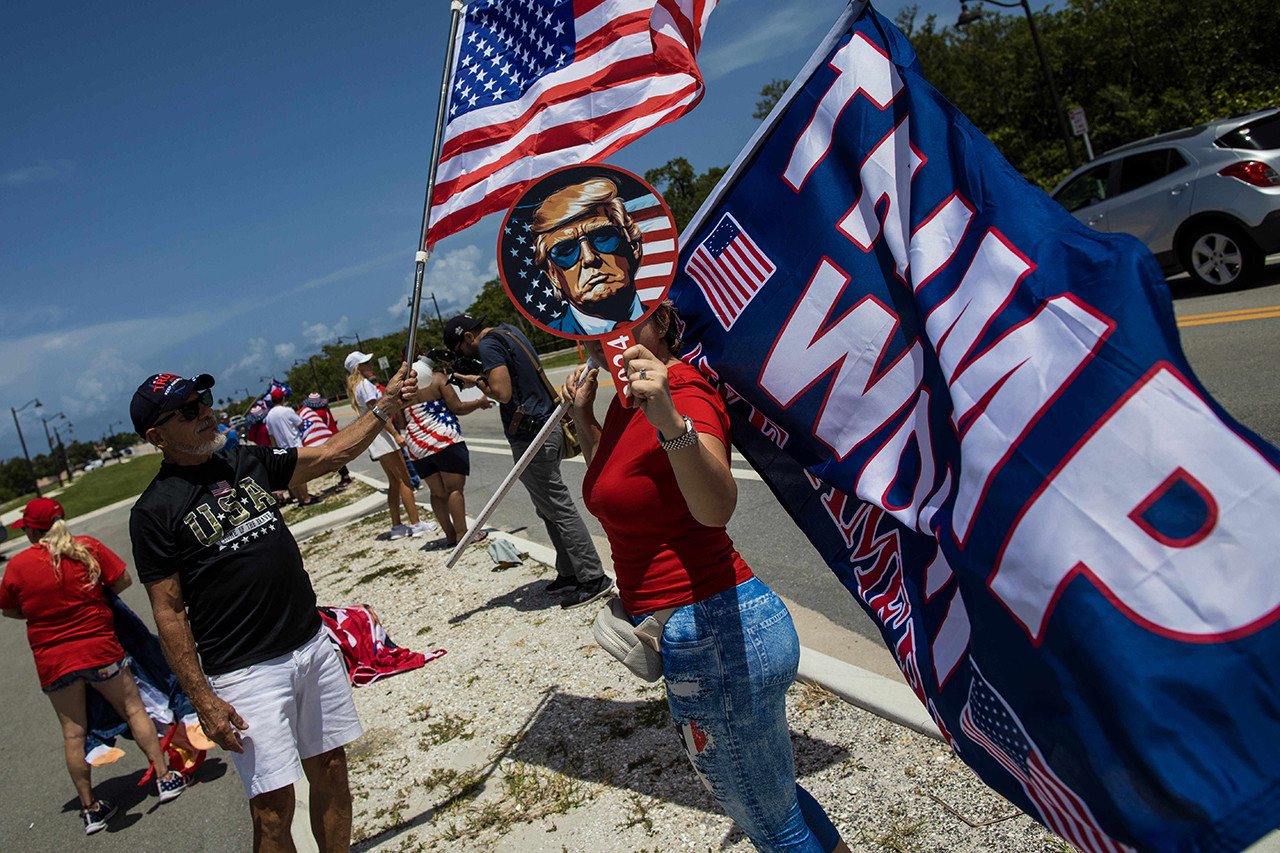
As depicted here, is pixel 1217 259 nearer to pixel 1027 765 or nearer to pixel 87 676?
pixel 1027 765

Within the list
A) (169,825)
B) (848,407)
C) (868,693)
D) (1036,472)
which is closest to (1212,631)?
(1036,472)

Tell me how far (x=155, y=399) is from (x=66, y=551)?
8.16 feet

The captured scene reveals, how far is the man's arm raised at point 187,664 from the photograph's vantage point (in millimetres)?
2926

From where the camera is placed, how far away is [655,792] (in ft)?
11.2

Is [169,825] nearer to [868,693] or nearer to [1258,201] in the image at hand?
[868,693]

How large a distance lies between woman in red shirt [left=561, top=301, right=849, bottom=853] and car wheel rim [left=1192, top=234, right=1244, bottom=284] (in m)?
11.0

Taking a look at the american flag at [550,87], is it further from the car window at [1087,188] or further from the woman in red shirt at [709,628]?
the car window at [1087,188]

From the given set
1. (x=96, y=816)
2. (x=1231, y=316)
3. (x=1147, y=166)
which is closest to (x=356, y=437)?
(x=96, y=816)

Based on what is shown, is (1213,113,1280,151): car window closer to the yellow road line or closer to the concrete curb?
the yellow road line

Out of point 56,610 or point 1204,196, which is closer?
point 56,610

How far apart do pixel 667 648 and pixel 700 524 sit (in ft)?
1.17

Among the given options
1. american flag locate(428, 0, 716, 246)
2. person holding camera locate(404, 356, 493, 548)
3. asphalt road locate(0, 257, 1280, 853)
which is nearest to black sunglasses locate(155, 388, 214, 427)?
american flag locate(428, 0, 716, 246)

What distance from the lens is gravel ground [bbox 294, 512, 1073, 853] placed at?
286cm

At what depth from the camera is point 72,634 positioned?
4.77 m
